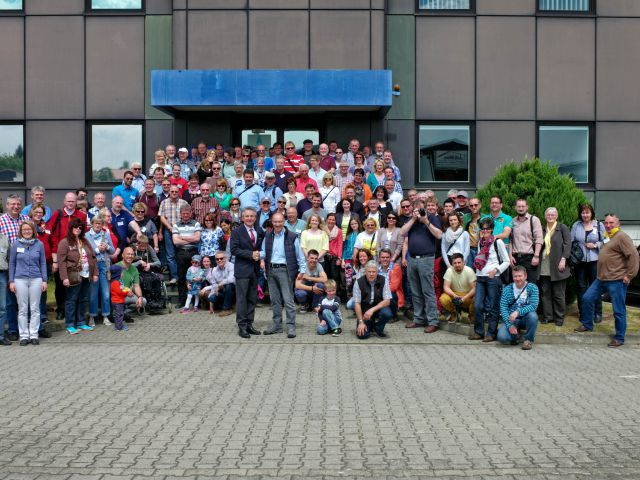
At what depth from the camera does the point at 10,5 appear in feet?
73.3

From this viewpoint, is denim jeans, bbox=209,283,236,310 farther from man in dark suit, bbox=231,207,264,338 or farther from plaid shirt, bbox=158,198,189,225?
plaid shirt, bbox=158,198,189,225

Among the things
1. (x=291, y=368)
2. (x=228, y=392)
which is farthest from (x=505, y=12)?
(x=228, y=392)

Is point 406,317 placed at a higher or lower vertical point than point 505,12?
lower

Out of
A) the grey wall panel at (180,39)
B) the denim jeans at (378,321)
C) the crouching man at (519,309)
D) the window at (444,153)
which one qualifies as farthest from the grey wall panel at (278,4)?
the crouching man at (519,309)

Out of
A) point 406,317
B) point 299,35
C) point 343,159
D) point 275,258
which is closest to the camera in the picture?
point 275,258

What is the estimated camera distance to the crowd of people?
13.6 m

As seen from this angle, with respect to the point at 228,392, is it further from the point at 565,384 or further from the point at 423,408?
the point at 565,384

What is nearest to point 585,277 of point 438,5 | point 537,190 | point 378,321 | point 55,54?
point 537,190

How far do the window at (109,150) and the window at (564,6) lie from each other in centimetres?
1072

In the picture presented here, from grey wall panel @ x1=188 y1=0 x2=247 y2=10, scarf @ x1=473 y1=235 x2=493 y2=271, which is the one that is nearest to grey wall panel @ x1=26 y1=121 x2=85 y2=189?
grey wall panel @ x1=188 y1=0 x2=247 y2=10

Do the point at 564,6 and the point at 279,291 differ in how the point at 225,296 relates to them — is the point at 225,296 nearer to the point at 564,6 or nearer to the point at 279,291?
the point at 279,291

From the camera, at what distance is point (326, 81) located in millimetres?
20250

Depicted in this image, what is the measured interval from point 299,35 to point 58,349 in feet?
37.0

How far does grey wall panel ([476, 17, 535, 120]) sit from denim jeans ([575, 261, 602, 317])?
8.32m
